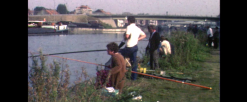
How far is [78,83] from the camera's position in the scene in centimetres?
400

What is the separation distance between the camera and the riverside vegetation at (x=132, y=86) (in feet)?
12.5

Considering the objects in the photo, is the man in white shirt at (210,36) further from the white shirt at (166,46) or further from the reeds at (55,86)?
the reeds at (55,86)

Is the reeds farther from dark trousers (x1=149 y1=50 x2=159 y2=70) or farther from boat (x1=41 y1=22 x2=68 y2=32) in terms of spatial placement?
boat (x1=41 y1=22 x2=68 y2=32)

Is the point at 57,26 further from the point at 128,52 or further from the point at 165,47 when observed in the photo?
the point at 128,52

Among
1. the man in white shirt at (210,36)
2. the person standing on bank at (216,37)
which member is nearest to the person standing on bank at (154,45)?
the person standing on bank at (216,37)

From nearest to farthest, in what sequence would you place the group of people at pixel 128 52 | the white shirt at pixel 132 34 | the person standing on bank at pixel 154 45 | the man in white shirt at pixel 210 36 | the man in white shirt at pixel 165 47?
the group of people at pixel 128 52
the white shirt at pixel 132 34
the person standing on bank at pixel 154 45
the man in white shirt at pixel 165 47
the man in white shirt at pixel 210 36

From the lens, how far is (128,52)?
706cm

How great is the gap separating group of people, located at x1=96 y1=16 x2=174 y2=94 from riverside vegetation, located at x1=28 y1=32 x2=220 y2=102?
0.24m

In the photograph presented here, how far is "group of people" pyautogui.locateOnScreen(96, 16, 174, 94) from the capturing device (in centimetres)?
534

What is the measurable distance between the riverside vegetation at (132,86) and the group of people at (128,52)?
24 centimetres

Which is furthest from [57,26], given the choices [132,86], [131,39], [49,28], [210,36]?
[210,36]

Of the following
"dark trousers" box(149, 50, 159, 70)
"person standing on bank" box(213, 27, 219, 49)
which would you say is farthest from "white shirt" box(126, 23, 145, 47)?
"person standing on bank" box(213, 27, 219, 49)
